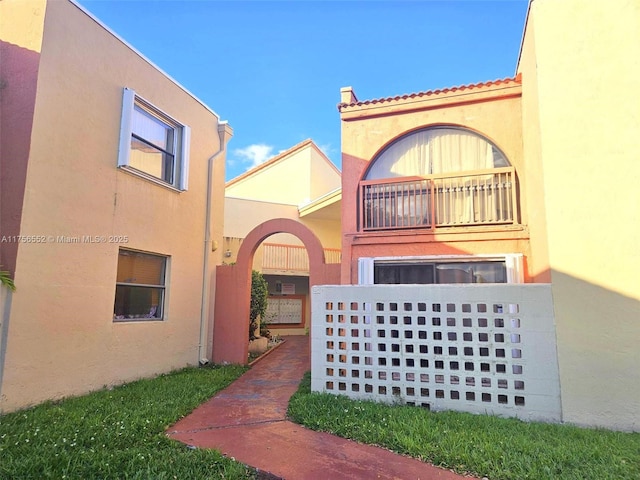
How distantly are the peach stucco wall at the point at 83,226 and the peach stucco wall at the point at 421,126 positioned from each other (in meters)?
3.66

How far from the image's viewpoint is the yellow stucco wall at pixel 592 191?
4.55 m

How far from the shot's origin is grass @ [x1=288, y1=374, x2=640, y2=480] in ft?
10.8

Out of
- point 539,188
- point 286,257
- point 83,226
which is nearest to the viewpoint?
point 539,188

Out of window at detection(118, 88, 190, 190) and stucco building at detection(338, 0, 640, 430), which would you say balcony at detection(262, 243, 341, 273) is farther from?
stucco building at detection(338, 0, 640, 430)

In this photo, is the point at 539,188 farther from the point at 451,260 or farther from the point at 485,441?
the point at 485,441

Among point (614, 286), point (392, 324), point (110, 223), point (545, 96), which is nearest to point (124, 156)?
point (110, 223)

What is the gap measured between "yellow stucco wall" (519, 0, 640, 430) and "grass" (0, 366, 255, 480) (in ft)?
13.6

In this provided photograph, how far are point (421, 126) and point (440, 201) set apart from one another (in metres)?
1.61

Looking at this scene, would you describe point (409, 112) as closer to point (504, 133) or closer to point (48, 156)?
point (504, 133)

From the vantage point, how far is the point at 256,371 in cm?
800

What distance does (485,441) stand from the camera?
3803 millimetres

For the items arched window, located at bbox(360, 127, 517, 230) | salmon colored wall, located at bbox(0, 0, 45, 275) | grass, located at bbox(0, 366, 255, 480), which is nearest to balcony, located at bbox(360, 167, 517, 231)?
arched window, located at bbox(360, 127, 517, 230)

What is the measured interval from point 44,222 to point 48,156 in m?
0.94

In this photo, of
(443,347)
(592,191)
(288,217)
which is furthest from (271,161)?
(592,191)
